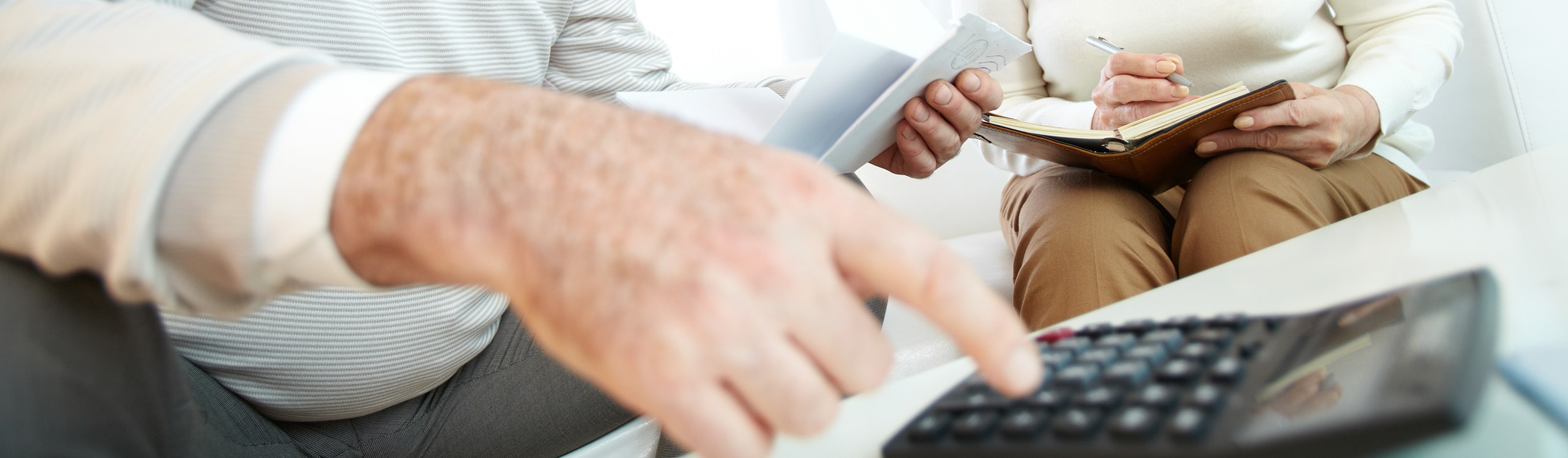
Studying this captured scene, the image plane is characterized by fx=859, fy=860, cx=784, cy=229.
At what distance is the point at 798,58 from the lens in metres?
2.57

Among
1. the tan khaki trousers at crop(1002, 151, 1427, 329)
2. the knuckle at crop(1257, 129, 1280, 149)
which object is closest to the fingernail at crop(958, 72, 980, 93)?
the tan khaki trousers at crop(1002, 151, 1427, 329)

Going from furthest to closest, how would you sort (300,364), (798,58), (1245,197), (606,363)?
(798,58), (1245,197), (300,364), (606,363)

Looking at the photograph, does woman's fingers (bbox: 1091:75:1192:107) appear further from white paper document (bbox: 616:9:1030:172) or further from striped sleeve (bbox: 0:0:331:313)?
striped sleeve (bbox: 0:0:331:313)

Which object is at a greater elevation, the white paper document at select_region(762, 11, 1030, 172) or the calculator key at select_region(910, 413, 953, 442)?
the calculator key at select_region(910, 413, 953, 442)

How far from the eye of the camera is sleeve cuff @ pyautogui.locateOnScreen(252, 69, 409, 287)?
0.96 feet

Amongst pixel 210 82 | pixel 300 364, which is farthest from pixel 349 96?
pixel 300 364

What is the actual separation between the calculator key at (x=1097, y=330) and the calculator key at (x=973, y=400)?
87 millimetres

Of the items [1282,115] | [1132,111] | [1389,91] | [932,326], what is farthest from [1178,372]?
[1389,91]

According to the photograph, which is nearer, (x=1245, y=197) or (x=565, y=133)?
(x=565, y=133)

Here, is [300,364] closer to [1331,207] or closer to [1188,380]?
[1188,380]

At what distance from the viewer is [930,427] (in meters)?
0.31

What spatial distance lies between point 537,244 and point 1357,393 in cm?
27

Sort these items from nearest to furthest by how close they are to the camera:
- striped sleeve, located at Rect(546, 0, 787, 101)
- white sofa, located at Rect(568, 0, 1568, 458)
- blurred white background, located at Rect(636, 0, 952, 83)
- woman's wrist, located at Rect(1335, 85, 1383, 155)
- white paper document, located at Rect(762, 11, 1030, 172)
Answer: white paper document, located at Rect(762, 11, 1030, 172), woman's wrist, located at Rect(1335, 85, 1383, 155), striped sleeve, located at Rect(546, 0, 787, 101), white sofa, located at Rect(568, 0, 1568, 458), blurred white background, located at Rect(636, 0, 952, 83)

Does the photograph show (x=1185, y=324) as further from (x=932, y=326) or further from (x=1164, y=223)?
(x=1164, y=223)
